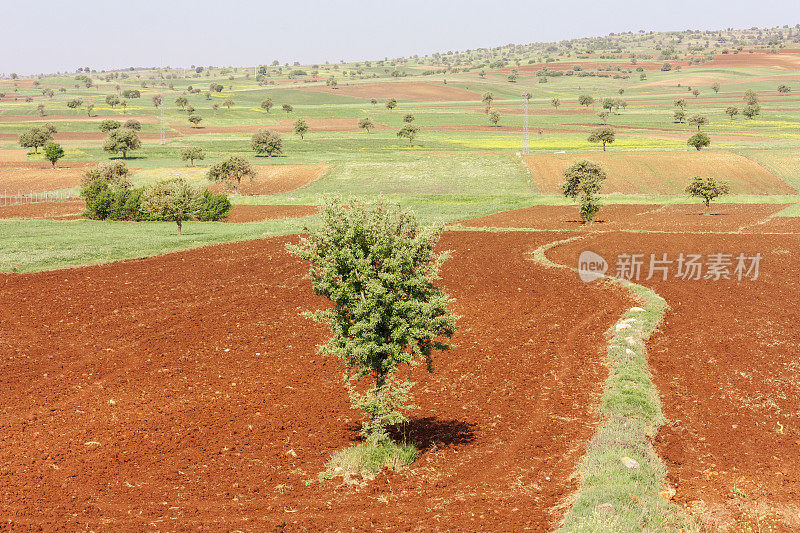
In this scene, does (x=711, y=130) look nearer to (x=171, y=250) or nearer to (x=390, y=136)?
(x=390, y=136)

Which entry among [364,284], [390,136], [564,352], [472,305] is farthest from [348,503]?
[390,136]

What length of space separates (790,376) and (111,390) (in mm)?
21500

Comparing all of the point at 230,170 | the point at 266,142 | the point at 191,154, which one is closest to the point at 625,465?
the point at 230,170

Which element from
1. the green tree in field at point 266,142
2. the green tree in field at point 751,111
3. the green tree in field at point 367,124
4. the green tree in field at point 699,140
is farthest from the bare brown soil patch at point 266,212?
the green tree in field at point 751,111

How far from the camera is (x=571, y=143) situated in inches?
5049

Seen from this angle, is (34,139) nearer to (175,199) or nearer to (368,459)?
(175,199)

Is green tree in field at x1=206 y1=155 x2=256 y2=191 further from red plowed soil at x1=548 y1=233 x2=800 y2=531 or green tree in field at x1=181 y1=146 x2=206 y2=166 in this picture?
red plowed soil at x1=548 y1=233 x2=800 y2=531

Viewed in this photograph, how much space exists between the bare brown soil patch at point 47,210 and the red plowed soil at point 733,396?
5909 cm

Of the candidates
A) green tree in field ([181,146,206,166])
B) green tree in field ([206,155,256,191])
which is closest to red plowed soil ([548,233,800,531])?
green tree in field ([206,155,256,191])

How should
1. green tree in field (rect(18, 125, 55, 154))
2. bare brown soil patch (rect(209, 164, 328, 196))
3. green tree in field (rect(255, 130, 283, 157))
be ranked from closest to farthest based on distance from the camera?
bare brown soil patch (rect(209, 164, 328, 196)), green tree in field (rect(255, 130, 283, 157)), green tree in field (rect(18, 125, 55, 154))

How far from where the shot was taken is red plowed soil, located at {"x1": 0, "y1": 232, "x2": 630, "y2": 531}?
13891mm

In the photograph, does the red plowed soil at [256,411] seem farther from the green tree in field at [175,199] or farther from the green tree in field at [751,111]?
the green tree in field at [751,111]

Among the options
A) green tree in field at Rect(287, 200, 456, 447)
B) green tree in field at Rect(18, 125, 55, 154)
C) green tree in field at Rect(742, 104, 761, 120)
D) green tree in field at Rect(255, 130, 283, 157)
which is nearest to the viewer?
green tree in field at Rect(287, 200, 456, 447)

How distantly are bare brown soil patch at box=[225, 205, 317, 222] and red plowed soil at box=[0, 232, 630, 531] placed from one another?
32.2m
